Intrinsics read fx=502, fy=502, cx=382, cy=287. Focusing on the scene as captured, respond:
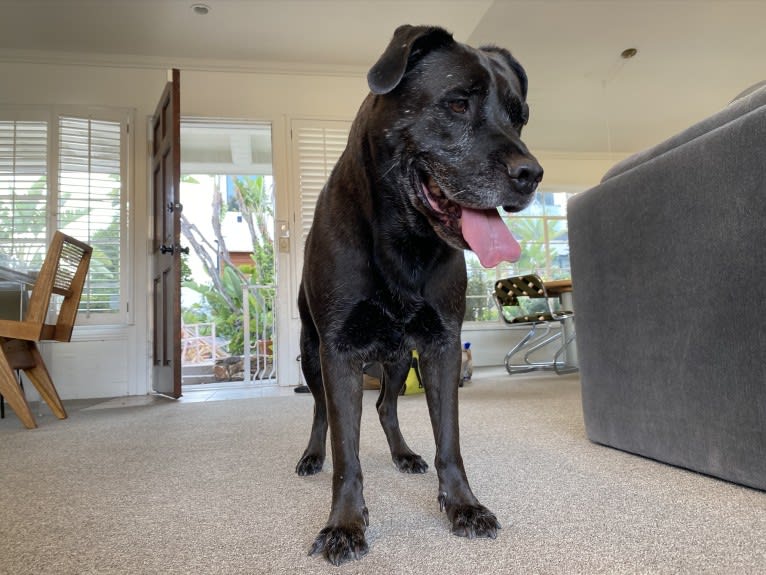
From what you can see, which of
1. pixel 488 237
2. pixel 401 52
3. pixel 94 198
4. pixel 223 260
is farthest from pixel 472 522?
pixel 223 260

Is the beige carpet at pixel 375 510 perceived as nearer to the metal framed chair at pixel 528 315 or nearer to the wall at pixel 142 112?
the metal framed chair at pixel 528 315

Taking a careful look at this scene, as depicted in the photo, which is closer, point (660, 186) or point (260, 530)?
point (260, 530)

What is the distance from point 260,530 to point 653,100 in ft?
21.0

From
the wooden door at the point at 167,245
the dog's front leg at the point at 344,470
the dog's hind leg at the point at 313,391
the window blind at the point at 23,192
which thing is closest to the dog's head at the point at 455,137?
the dog's front leg at the point at 344,470

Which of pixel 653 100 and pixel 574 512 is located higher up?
pixel 653 100

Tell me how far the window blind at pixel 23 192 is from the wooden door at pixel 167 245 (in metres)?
0.91

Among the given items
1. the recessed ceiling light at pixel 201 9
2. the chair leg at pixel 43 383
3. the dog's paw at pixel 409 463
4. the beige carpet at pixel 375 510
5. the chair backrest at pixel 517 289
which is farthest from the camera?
the chair backrest at pixel 517 289

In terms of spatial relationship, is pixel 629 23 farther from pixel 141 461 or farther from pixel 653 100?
pixel 141 461

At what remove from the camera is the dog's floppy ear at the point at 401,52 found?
0.90 meters

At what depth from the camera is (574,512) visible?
94 cm

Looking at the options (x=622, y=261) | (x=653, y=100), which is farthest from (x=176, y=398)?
(x=653, y=100)

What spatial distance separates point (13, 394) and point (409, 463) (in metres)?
2.14

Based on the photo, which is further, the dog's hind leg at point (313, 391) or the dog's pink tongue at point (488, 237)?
the dog's hind leg at point (313, 391)

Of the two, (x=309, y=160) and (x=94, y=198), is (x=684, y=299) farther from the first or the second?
(x=94, y=198)
